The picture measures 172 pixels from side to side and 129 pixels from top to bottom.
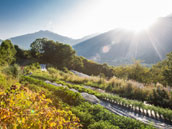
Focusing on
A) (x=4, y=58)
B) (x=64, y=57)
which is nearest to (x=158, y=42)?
(x=64, y=57)

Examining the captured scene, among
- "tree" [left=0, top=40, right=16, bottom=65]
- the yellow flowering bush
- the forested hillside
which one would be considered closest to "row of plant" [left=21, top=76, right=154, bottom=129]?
the forested hillside

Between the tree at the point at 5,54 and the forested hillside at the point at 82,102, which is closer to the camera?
the forested hillside at the point at 82,102

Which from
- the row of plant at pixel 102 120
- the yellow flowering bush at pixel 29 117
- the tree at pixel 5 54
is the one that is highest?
the tree at pixel 5 54

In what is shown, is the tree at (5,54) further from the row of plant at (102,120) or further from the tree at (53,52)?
the row of plant at (102,120)

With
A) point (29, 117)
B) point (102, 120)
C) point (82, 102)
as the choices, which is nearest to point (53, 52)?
→ point (82, 102)

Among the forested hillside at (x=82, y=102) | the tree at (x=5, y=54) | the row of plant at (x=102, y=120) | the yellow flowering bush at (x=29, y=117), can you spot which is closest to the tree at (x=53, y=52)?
the tree at (x=5, y=54)

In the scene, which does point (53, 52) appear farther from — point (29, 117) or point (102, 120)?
point (29, 117)

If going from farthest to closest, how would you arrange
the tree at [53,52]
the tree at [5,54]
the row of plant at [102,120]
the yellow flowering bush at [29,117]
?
the tree at [53,52], the tree at [5,54], the row of plant at [102,120], the yellow flowering bush at [29,117]

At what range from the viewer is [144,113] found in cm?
460

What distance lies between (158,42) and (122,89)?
692 ft

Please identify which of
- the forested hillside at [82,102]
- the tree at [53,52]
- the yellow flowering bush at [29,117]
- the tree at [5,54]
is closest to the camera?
the yellow flowering bush at [29,117]

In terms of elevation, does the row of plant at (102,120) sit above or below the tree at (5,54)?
below

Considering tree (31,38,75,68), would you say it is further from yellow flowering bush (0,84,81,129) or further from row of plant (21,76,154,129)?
yellow flowering bush (0,84,81,129)

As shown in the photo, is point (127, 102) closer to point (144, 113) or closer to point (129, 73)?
point (144, 113)
